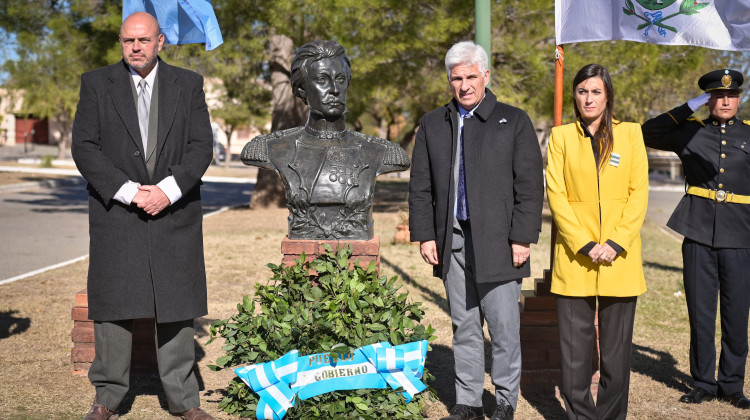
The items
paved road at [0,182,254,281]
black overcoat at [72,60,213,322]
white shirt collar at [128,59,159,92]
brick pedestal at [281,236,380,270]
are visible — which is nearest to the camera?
black overcoat at [72,60,213,322]

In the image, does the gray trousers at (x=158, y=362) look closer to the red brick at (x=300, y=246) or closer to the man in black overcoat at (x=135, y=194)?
the man in black overcoat at (x=135, y=194)

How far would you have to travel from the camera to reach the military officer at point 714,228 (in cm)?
484

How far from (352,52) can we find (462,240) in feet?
28.0

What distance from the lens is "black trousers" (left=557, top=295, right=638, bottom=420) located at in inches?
162

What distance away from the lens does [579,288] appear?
13.4 ft

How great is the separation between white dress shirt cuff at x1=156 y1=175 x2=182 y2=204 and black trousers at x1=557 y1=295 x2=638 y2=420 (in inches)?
85.9

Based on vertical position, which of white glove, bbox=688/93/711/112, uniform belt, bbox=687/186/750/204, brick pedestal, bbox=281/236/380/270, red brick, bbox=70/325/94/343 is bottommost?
red brick, bbox=70/325/94/343

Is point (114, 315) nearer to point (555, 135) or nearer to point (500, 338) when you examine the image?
point (500, 338)

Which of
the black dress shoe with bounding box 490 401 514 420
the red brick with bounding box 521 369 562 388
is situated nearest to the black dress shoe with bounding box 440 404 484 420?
the black dress shoe with bounding box 490 401 514 420

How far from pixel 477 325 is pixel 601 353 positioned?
2.27 feet

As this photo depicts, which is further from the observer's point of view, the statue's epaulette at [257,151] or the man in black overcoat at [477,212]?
the statue's epaulette at [257,151]

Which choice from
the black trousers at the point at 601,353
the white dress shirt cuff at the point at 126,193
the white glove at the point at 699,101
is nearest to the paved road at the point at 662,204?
the white glove at the point at 699,101

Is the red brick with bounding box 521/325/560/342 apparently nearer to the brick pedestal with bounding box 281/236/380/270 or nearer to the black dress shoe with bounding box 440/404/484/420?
the black dress shoe with bounding box 440/404/484/420

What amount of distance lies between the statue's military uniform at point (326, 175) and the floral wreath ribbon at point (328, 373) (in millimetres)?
776
